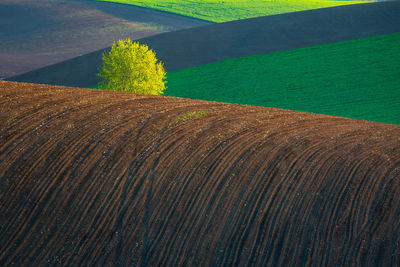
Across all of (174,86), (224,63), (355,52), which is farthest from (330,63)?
(174,86)

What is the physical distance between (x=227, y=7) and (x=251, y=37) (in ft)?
117

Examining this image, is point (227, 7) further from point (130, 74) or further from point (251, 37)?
point (130, 74)

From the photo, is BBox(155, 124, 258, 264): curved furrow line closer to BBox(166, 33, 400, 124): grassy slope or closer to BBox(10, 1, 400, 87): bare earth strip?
BBox(166, 33, 400, 124): grassy slope

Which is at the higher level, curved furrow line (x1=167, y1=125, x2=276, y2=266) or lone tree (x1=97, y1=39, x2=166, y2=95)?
curved furrow line (x1=167, y1=125, x2=276, y2=266)

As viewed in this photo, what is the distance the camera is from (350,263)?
4277 mm

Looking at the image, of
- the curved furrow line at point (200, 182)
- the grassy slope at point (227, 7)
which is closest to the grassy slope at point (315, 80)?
the curved furrow line at point (200, 182)

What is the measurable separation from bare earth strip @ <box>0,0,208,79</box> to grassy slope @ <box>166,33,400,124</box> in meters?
22.0

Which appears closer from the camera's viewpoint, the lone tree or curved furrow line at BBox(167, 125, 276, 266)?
curved furrow line at BBox(167, 125, 276, 266)

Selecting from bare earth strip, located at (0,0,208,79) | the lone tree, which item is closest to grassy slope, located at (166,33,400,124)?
the lone tree

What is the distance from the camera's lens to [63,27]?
68875 millimetres

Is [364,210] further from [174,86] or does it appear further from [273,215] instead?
[174,86]

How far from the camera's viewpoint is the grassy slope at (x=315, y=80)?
1350 inches

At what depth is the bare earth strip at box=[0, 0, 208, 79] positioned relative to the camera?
56.8 metres

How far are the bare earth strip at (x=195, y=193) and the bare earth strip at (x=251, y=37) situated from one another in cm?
3966
